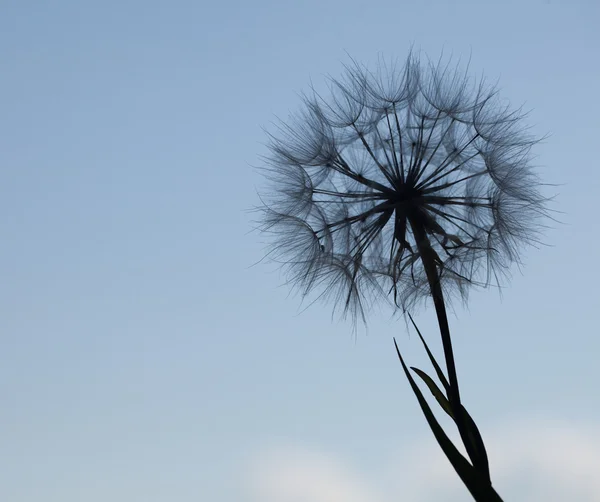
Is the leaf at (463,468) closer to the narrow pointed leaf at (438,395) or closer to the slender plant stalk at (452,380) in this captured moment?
the slender plant stalk at (452,380)

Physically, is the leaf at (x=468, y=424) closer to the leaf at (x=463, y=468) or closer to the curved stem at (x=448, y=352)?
the curved stem at (x=448, y=352)

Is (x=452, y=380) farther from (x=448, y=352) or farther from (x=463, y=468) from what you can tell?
(x=463, y=468)

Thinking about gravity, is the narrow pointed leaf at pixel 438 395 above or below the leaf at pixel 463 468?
above

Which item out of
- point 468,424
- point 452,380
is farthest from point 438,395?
point 468,424

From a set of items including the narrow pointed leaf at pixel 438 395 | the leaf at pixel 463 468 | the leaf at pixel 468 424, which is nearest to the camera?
the leaf at pixel 463 468

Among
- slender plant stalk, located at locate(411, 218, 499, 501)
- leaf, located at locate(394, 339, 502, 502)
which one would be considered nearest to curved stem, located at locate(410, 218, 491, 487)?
slender plant stalk, located at locate(411, 218, 499, 501)

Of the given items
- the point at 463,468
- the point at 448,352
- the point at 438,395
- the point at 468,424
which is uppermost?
the point at 448,352

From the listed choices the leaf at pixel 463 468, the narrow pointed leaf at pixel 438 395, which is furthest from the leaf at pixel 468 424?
the leaf at pixel 463 468

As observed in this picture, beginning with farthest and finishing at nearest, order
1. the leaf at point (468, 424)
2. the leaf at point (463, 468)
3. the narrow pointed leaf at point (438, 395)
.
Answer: the narrow pointed leaf at point (438, 395) < the leaf at point (468, 424) < the leaf at point (463, 468)

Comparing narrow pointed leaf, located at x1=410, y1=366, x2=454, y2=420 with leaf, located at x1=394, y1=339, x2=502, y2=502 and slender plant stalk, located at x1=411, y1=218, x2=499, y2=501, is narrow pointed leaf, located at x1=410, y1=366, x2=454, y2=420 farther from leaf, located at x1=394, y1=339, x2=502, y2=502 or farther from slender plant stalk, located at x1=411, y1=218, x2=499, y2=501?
leaf, located at x1=394, y1=339, x2=502, y2=502

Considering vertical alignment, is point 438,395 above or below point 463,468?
above

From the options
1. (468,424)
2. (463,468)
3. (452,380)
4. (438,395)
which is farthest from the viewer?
(438,395)

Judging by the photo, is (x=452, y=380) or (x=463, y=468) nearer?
(x=463, y=468)

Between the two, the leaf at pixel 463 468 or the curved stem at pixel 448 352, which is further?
the curved stem at pixel 448 352
